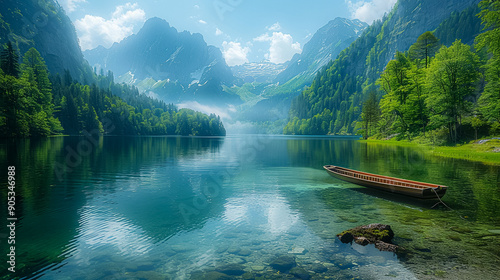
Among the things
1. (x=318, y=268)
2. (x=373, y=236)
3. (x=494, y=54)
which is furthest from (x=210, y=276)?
(x=494, y=54)

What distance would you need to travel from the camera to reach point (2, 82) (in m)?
84.2

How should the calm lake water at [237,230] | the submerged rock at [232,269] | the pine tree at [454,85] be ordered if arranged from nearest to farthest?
the submerged rock at [232,269] → the calm lake water at [237,230] → the pine tree at [454,85]

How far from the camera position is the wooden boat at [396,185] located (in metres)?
19.2

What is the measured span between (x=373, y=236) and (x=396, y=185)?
10529 mm

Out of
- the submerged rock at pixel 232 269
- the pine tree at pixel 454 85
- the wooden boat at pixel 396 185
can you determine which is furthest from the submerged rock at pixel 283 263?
the pine tree at pixel 454 85

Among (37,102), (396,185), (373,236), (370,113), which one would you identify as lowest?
(373,236)

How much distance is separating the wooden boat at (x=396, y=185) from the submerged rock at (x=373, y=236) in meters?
8.56

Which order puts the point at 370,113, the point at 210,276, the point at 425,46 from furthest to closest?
1. the point at 370,113
2. the point at 425,46
3. the point at 210,276

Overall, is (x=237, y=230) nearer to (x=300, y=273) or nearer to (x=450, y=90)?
(x=300, y=273)

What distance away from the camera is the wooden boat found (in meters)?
19.2

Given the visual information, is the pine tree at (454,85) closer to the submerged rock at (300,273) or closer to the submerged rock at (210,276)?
the submerged rock at (300,273)

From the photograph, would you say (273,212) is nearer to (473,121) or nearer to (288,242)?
(288,242)

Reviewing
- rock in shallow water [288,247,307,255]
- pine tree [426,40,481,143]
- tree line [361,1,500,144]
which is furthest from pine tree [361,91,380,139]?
rock in shallow water [288,247,307,255]

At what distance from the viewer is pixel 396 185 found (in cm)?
2153
